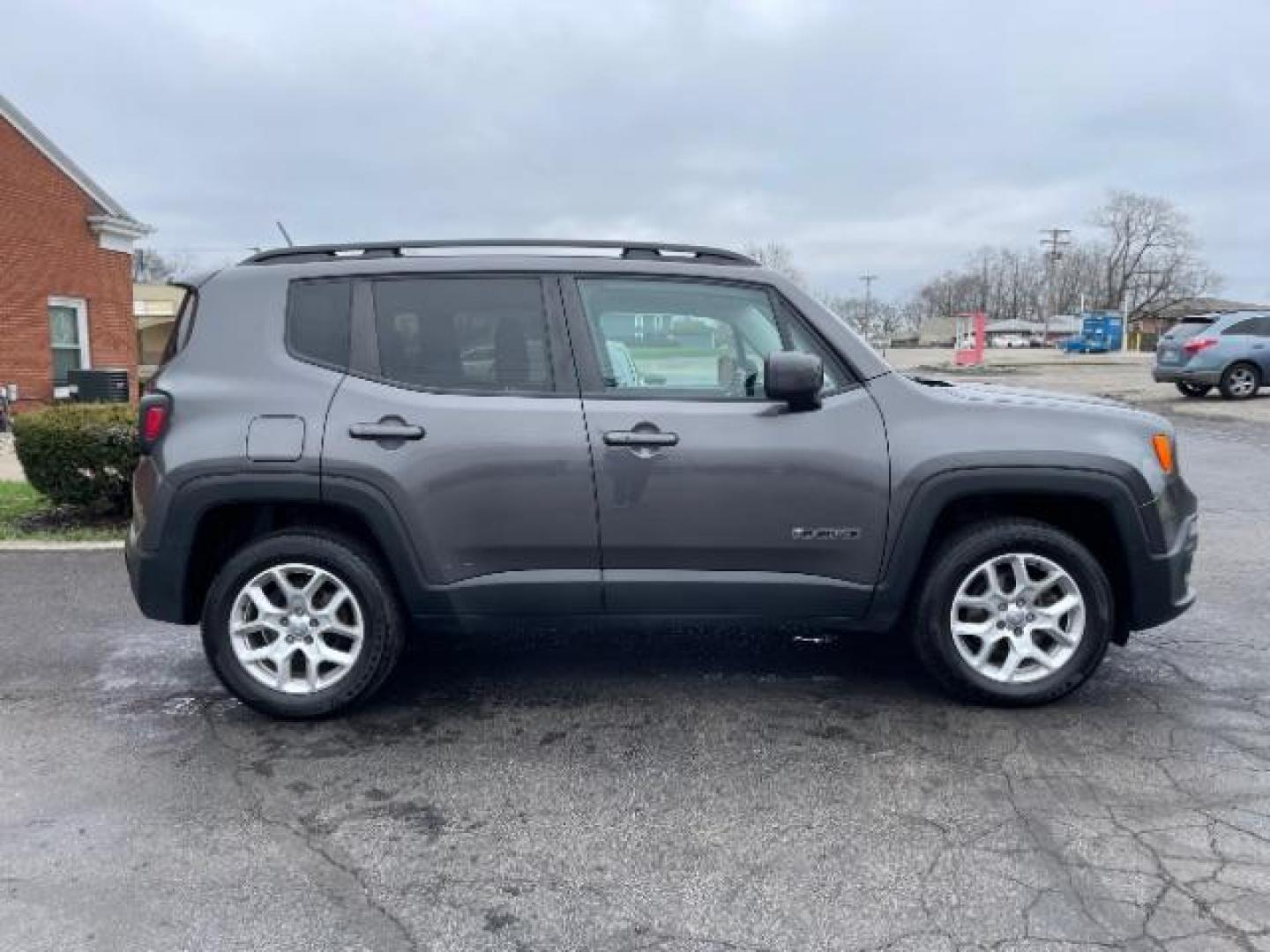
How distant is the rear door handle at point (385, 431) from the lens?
3922mm

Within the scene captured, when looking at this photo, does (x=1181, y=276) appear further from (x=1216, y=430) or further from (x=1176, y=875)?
(x=1176, y=875)

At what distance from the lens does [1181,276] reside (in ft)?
353

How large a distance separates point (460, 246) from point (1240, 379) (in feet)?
64.4

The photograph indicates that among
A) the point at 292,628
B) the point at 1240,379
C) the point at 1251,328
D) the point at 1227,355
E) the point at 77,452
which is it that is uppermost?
the point at 1251,328

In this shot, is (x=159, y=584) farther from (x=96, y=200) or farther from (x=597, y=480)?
(x=96, y=200)

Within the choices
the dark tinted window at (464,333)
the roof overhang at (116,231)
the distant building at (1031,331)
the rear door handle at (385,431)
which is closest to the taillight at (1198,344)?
the dark tinted window at (464,333)

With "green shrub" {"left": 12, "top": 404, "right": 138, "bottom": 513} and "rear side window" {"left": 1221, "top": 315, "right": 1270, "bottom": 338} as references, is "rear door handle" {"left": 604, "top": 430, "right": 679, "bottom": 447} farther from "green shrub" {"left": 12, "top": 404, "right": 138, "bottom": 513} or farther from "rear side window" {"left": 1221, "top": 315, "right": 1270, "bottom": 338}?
"rear side window" {"left": 1221, "top": 315, "right": 1270, "bottom": 338}

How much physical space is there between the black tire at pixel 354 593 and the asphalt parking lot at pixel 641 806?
0.11m

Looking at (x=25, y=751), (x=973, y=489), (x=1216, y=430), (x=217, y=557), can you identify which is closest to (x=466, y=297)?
(x=217, y=557)

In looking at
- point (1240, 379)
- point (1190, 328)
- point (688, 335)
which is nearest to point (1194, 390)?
point (1240, 379)

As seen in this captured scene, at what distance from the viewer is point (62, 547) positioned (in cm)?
720

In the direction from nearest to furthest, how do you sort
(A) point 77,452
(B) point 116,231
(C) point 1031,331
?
(A) point 77,452 < (B) point 116,231 < (C) point 1031,331

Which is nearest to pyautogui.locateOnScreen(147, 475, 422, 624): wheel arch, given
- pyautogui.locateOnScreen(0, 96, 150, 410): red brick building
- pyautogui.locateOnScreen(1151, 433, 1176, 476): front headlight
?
pyautogui.locateOnScreen(1151, 433, 1176, 476): front headlight

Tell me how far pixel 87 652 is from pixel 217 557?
1.34m
